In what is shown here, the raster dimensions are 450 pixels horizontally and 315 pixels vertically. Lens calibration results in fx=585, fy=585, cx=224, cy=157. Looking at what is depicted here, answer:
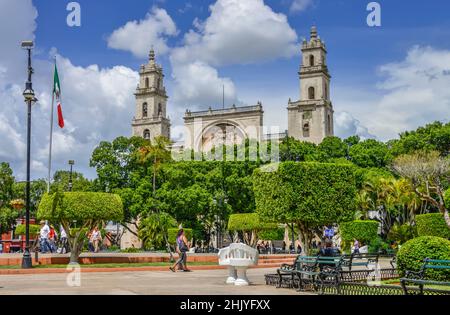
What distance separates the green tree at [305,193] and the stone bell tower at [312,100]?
49.2m

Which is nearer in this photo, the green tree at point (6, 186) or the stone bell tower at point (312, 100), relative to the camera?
the green tree at point (6, 186)

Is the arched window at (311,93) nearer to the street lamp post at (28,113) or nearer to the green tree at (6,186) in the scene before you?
the green tree at (6,186)

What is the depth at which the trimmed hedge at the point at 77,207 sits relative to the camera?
2031 cm

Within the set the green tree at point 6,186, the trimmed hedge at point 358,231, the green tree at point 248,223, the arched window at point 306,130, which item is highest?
the arched window at point 306,130

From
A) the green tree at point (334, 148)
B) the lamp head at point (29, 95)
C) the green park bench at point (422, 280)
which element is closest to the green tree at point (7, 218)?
the green tree at point (334, 148)

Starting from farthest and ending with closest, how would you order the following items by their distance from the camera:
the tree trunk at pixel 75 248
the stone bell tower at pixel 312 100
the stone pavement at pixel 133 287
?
the stone bell tower at pixel 312 100
the tree trunk at pixel 75 248
the stone pavement at pixel 133 287

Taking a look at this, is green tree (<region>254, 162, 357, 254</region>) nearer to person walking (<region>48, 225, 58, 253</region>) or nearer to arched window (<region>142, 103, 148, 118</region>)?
person walking (<region>48, 225, 58, 253</region>)

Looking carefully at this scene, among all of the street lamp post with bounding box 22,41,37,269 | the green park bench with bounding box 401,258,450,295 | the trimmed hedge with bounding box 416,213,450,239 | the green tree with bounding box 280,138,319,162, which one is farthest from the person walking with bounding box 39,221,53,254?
the green tree with bounding box 280,138,319,162

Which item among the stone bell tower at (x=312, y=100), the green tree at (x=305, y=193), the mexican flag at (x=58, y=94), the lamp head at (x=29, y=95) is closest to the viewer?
the green tree at (x=305, y=193)

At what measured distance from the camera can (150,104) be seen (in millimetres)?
74750

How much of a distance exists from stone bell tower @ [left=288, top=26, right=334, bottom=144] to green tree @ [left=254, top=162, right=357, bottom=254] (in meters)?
49.2

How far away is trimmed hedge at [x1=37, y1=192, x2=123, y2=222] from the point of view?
20.3 m

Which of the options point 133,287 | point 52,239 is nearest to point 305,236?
point 133,287
